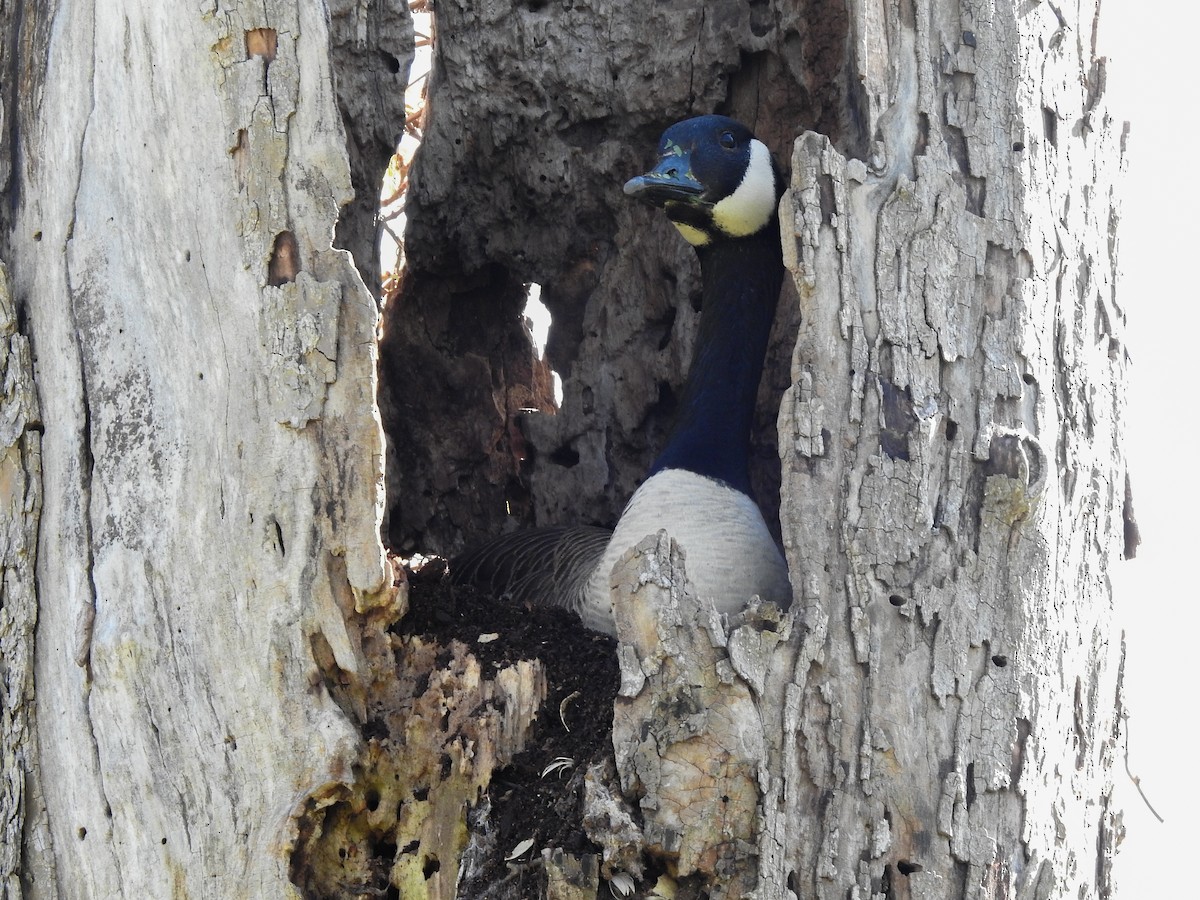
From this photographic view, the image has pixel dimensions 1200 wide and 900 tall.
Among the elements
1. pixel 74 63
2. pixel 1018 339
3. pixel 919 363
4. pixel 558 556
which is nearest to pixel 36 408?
pixel 74 63

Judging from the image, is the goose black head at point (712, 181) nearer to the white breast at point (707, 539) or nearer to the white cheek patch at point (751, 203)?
the white cheek patch at point (751, 203)

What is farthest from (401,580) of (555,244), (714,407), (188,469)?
(555,244)

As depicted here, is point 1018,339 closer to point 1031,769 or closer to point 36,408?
point 1031,769

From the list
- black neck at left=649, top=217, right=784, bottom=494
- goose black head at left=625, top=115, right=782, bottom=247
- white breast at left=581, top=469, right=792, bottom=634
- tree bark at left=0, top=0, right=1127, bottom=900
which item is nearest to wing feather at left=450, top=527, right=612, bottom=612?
white breast at left=581, top=469, right=792, bottom=634

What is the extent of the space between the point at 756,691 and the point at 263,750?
3.96 feet

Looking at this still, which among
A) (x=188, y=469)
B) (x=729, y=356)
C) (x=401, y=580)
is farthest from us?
(x=729, y=356)

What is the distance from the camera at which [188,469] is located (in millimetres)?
3209

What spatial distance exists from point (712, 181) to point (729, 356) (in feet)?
1.84

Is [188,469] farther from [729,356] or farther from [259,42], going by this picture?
[729,356]

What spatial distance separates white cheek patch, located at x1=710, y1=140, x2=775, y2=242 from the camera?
415cm

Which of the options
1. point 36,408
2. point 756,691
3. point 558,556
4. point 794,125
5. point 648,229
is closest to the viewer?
point 756,691

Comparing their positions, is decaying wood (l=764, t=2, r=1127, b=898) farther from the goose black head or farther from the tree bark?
the goose black head

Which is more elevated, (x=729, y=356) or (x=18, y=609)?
(x=729, y=356)

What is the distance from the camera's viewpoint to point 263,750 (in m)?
3.09
